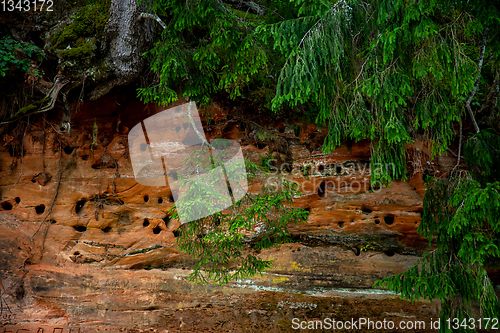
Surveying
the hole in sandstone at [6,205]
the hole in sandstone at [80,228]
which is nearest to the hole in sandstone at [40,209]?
the hole in sandstone at [6,205]

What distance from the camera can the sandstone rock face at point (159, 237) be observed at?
295 inches

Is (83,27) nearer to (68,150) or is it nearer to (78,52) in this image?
(78,52)

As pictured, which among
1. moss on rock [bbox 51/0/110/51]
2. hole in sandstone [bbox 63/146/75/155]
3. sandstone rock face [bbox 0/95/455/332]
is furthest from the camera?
hole in sandstone [bbox 63/146/75/155]

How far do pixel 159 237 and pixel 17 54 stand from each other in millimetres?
4344

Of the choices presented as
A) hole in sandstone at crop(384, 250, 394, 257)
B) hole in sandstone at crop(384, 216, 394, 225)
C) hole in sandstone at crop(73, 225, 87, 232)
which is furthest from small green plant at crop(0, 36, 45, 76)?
hole in sandstone at crop(384, 250, 394, 257)

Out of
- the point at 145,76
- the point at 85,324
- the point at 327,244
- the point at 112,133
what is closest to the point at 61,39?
the point at 145,76

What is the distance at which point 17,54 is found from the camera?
6.30 meters

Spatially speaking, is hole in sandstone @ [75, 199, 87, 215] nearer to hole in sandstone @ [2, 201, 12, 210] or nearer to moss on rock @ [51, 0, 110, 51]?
hole in sandstone @ [2, 201, 12, 210]

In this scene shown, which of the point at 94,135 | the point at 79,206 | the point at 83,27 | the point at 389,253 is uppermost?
the point at 83,27

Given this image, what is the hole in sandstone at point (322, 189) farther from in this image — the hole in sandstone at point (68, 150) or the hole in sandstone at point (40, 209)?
the hole in sandstone at point (40, 209)

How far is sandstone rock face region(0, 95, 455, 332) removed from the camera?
7500 mm

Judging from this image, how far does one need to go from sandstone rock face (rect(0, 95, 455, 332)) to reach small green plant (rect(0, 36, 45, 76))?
1332 millimetres

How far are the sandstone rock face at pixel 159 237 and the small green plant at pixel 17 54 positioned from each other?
4.37 ft

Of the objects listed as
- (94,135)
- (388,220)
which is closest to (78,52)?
(94,135)
